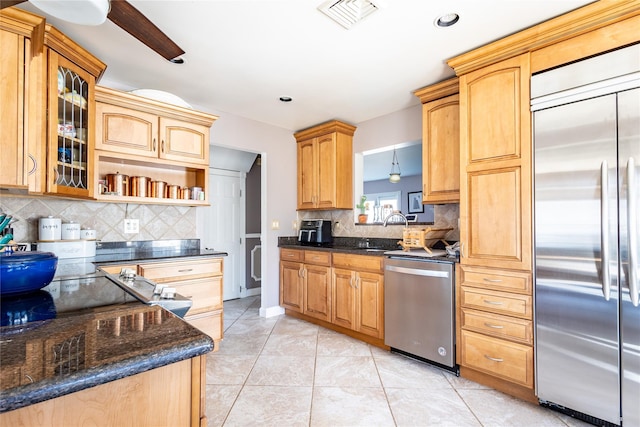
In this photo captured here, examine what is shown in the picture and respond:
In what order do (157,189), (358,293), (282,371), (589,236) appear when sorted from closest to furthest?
(589,236)
(282,371)
(157,189)
(358,293)

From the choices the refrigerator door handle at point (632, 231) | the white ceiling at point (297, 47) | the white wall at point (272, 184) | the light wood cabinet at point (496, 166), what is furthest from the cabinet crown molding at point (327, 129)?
the refrigerator door handle at point (632, 231)

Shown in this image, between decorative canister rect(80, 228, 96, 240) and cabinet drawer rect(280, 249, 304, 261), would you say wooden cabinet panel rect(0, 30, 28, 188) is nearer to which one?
decorative canister rect(80, 228, 96, 240)

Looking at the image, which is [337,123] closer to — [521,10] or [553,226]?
[521,10]

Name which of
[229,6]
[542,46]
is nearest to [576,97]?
[542,46]

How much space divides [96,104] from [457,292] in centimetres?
313

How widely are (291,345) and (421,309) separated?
1.28 m

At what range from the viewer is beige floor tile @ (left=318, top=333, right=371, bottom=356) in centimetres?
276

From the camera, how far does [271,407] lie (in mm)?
1941

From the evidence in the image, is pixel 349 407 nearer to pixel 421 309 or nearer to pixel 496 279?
pixel 421 309

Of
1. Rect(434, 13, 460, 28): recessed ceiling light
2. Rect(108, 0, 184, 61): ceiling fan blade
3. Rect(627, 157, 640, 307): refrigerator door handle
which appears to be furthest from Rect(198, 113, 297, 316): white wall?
Rect(627, 157, 640, 307): refrigerator door handle

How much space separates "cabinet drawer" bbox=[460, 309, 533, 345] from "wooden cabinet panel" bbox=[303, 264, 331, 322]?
1.45 metres

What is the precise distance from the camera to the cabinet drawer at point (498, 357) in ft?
6.42

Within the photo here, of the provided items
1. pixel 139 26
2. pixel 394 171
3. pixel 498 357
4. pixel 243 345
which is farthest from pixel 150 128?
pixel 394 171

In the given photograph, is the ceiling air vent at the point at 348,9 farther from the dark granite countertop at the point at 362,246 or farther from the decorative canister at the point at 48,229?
the decorative canister at the point at 48,229
